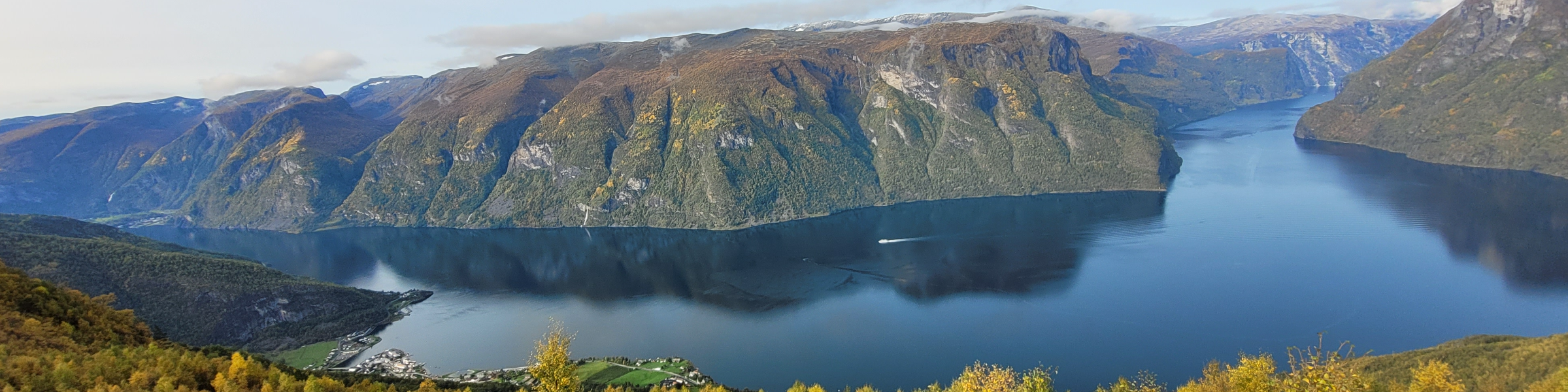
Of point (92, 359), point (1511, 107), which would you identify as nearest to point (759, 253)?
point (92, 359)

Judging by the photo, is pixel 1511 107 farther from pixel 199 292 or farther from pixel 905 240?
pixel 199 292

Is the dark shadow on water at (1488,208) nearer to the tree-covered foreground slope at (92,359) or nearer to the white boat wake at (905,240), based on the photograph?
the white boat wake at (905,240)

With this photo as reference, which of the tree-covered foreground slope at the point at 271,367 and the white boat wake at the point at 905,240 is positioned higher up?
→ the tree-covered foreground slope at the point at 271,367

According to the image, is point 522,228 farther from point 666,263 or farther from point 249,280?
point 249,280

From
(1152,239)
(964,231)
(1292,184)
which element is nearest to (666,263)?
(964,231)

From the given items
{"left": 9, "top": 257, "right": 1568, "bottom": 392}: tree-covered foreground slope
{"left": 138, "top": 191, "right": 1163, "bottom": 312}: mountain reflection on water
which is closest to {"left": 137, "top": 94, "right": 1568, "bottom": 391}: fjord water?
{"left": 138, "top": 191, "right": 1163, "bottom": 312}: mountain reflection on water

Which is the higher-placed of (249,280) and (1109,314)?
(249,280)

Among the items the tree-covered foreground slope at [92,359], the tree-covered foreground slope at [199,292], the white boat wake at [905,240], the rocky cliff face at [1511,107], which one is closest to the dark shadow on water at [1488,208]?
the rocky cliff face at [1511,107]
